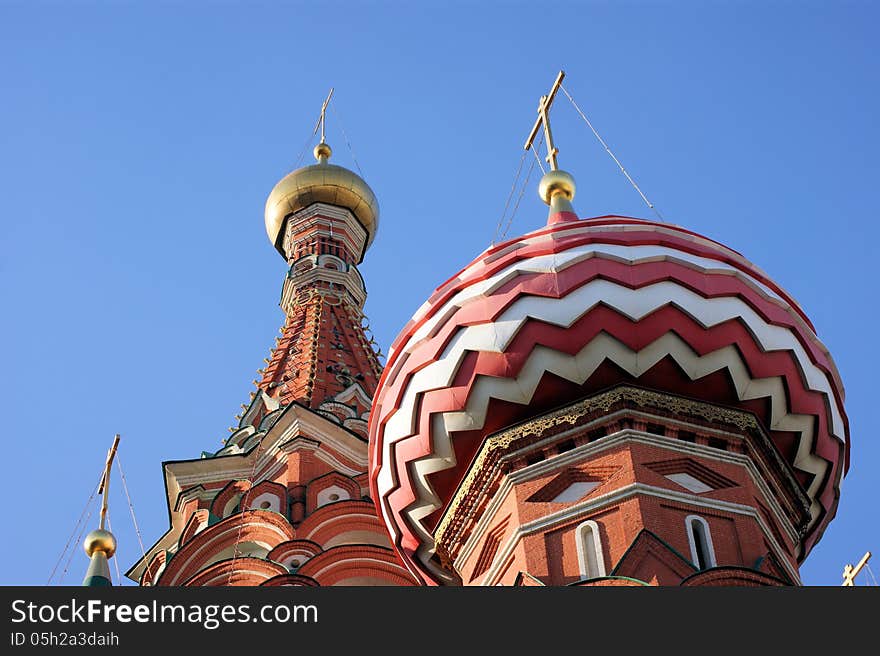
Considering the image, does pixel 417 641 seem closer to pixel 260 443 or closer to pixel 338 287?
pixel 260 443

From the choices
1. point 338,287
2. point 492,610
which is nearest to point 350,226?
point 338,287

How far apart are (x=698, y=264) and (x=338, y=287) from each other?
11.1 m

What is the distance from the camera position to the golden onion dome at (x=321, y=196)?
89.1 feet

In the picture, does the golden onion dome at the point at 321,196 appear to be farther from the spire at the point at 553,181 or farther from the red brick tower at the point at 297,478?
the spire at the point at 553,181

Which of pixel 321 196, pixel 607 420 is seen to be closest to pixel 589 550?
pixel 607 420

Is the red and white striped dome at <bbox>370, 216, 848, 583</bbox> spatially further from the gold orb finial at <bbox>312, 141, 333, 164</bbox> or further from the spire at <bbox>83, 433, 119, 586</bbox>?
the gold orb finial at <bbox>312, 141, 333, 164</bbox>

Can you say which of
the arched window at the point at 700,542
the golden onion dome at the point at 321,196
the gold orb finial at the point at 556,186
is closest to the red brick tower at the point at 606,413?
the arched window at the point at 700,542

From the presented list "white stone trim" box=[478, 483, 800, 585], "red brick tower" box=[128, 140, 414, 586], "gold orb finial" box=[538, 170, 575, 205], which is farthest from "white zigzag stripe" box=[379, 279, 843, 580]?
"red brick tower" box=[128, 140, 414, 586]

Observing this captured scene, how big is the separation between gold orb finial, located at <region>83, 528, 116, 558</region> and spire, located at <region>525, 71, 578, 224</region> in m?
4.54

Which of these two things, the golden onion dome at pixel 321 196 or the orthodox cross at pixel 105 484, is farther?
the golden onion dome at pixel 321 196

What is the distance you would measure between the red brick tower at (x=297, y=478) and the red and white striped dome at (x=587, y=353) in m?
3.10

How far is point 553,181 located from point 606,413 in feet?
9.87

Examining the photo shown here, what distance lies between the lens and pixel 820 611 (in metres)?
10.3

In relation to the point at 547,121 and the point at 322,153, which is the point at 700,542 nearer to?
the point at 547,121
